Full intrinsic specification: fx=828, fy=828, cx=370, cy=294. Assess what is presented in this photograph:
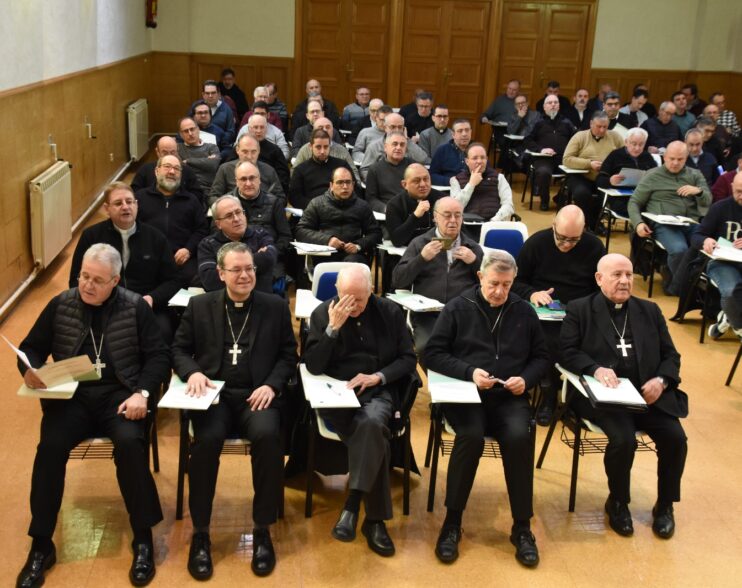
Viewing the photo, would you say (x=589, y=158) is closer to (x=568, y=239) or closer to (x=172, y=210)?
(x=568, y=239)

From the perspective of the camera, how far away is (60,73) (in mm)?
7883

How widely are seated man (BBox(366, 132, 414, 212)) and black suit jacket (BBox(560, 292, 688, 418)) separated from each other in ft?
10.6

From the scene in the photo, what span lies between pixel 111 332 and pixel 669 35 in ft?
43.6

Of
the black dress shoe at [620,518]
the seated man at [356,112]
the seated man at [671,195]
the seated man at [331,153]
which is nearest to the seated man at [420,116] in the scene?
the seated man at [356,112]

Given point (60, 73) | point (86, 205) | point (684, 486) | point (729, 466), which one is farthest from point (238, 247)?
point (86, 205)

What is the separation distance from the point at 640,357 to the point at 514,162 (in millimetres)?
7917

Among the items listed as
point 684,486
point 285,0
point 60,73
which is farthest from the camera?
point 285,0

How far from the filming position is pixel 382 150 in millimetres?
8570

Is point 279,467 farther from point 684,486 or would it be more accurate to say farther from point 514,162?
point 514,162

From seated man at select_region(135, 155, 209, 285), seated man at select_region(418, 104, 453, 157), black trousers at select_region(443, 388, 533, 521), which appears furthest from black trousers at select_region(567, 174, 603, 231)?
black trousers at select_region(443, 388, 533, 521)

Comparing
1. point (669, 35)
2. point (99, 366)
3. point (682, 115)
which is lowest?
point (99, 366)

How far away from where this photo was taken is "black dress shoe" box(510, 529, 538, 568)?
3756mm

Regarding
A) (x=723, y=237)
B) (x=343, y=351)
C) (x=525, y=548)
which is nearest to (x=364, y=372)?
(x=343, y=351)

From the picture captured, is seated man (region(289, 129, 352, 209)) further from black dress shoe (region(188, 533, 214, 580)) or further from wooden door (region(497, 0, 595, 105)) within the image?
wooden door (region(497, 0, 595, 105))
